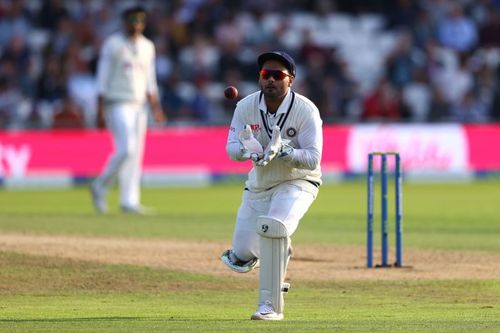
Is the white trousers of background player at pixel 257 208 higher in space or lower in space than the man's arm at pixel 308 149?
lower

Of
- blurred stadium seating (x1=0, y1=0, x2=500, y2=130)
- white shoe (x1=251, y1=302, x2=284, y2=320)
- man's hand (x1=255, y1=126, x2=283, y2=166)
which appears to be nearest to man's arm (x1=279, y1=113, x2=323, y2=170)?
man's hand (x1=255, y1=126, x2=283, y2=166)

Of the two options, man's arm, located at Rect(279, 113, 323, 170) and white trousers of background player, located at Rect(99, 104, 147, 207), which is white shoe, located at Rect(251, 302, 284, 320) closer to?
man's arm, located at Rect(279, 113, 323, 170)

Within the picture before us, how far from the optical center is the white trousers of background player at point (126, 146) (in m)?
17.6

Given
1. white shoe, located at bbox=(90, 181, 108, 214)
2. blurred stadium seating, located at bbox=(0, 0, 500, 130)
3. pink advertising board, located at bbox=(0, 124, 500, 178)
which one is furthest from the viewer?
blurred stadium seating, located at bbox=(0, 0, 500, 130)

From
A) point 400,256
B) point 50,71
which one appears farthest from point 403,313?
point 50,71

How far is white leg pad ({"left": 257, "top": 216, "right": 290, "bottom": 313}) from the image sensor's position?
9.08m

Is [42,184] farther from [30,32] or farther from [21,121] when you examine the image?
[30,32]

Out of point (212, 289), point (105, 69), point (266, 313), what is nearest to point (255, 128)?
point (266, 313)

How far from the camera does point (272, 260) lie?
359 inches

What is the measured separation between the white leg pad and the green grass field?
8.8 inches

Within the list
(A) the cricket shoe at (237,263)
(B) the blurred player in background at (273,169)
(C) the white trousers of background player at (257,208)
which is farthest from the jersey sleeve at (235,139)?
(A) the cricket shoe at (237,263)

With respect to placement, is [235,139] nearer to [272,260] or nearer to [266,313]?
[272,260]

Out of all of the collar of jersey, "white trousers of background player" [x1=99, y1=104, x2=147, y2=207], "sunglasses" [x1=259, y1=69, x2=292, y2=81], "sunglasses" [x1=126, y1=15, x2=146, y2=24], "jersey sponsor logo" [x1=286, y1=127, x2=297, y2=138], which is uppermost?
"sunglasses" [x1=126, y1=15, x2=146, y2=24]

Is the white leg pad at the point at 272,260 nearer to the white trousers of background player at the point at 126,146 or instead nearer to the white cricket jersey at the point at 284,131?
the white cricket jersey at the point at 284,131
